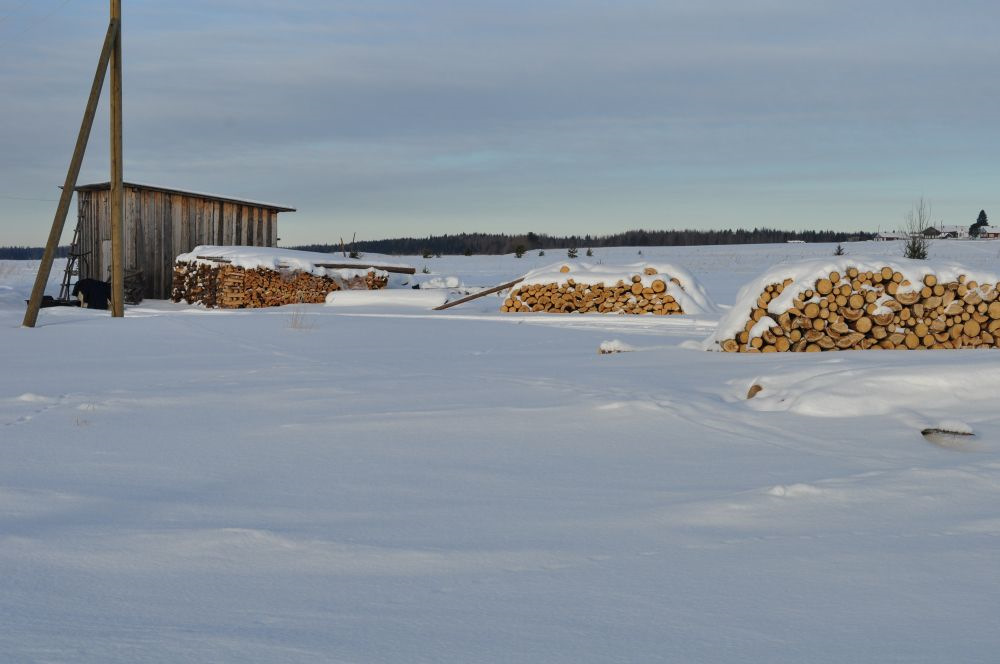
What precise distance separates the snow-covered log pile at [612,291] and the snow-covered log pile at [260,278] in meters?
6.30

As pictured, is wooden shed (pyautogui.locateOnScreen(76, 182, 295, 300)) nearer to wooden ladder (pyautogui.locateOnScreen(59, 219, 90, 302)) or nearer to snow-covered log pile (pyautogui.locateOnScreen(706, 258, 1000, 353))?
wooden ladder (pyautogui.locateOnScreen(59, 219, 90, 302))

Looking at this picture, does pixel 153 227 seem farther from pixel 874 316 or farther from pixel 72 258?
pixel 874 316

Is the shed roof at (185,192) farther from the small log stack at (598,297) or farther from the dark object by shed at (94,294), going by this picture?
the small log stack at (598,297)

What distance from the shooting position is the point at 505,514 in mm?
3627

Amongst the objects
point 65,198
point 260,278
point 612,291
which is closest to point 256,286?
point 260,278

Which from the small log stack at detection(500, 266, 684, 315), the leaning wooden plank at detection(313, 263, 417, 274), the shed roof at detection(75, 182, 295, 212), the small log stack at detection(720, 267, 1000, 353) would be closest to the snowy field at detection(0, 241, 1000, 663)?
the small log stack at detection(720, 267, 1000, 353)

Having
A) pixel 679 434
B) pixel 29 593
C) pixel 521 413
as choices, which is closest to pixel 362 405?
pixel 521 413

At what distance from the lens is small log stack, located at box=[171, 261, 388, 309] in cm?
2192

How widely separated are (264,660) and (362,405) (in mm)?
4056

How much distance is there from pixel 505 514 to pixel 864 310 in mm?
7010

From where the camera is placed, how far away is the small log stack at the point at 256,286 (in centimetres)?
2192

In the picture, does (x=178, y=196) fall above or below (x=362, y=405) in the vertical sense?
above

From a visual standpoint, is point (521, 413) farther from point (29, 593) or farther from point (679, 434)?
point (29, 593)

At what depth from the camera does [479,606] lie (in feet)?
8.46
